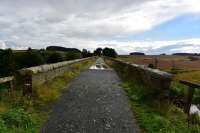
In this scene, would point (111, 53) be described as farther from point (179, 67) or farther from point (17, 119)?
point (17, 119)

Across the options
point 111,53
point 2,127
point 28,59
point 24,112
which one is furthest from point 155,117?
point 111,53

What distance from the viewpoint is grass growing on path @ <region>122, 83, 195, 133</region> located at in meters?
5.29

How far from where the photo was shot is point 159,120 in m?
5.71

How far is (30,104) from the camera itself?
275 inches

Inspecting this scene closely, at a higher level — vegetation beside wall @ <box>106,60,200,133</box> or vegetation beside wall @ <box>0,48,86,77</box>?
vegetation beside wall @ <box>0,48,86,77</box>

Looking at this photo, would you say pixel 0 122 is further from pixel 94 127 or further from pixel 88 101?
pixel 88 101

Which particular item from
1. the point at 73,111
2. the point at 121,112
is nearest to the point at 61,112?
the point at 73,111

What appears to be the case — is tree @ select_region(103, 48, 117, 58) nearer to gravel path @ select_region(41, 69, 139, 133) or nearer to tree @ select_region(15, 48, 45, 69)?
tree @ select_region(15, 48, 45, 69)

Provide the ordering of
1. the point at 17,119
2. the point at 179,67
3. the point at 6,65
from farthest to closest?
the point at 179,67 → the point at 6,65 → the point at 17,119

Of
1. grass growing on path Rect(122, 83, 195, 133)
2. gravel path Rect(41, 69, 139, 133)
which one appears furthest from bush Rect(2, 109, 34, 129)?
grass growing on path Rect(122, 83, 195, 133)

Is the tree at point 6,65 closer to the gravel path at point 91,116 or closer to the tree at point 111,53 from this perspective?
the gravel path at point 91,116

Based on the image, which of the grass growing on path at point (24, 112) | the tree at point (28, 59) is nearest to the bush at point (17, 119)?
the grass growing on path at point (24, 112)

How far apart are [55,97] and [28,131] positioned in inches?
135

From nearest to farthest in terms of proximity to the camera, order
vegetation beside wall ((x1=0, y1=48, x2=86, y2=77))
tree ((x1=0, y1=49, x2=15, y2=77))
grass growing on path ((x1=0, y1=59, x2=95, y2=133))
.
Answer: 1. grass growing on path ((x1=0, y1=59, x2=95, y2=133))
2. tree ((x1=0, y1=49, x2=15, y2=77))
3. vegetation beside wall ((x1=0, y1=48, x2=86, y2=77))
